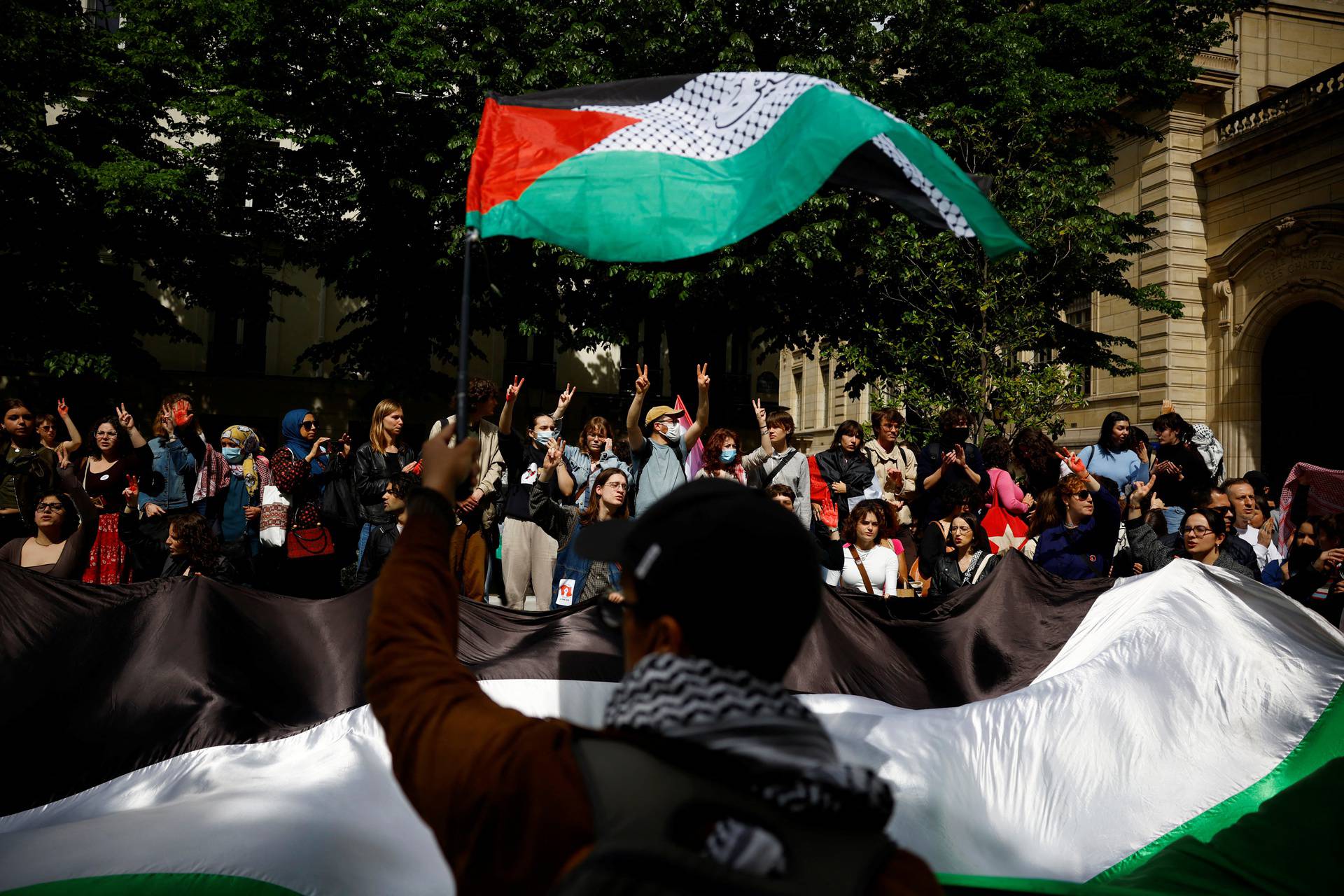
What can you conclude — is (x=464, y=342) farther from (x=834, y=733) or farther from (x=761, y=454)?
(x=761, y=454)

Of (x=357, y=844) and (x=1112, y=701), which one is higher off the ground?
(x=1112, y=701)

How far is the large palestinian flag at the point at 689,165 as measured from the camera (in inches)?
140

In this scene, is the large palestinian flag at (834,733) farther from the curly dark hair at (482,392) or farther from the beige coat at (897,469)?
the beige coat at (897,469)

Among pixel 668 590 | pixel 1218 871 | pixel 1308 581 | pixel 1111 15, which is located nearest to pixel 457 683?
pixel 668 590

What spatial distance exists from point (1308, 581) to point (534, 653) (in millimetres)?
5123

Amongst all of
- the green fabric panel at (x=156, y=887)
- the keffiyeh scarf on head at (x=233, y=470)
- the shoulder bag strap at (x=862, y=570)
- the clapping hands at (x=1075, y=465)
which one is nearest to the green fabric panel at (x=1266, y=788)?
the clapping hands at (x=1075, y=465)

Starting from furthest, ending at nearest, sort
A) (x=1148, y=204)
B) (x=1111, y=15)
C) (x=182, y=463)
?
(x=1148, y=204) → (x=1111, y=15) → (x=182, y=463)

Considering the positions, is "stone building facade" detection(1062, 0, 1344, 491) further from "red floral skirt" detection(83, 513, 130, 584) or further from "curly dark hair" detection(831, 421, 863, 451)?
"red floral skirt" detection(83, 513, 130, 584)

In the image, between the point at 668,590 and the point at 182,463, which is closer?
the point at 668,590

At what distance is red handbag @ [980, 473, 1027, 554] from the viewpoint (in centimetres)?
860

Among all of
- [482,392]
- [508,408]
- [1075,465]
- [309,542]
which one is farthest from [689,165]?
[309,542]

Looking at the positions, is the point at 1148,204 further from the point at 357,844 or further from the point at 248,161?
the point at 357,844

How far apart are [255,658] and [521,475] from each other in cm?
368

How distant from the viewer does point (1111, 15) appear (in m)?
17.8
